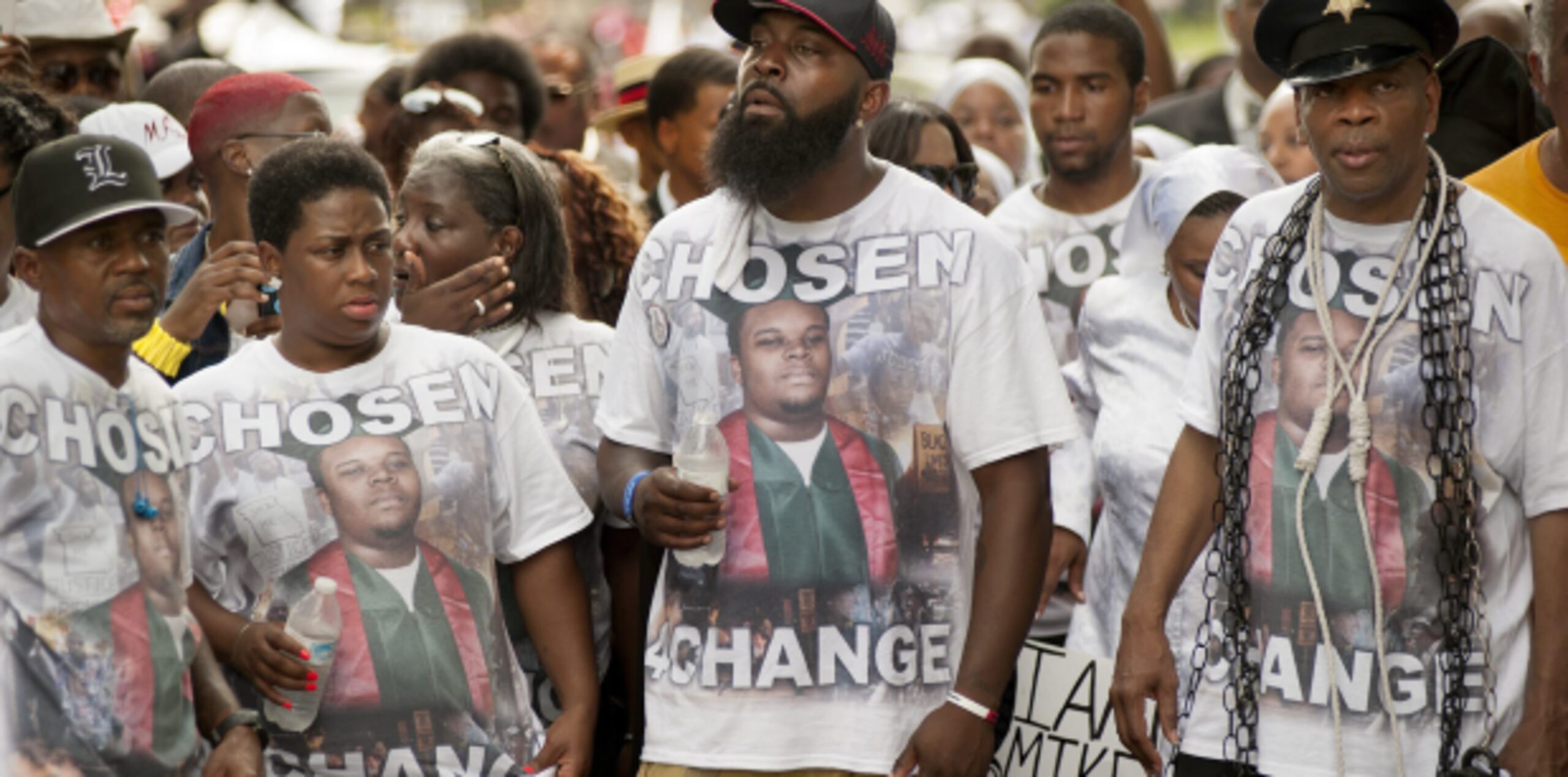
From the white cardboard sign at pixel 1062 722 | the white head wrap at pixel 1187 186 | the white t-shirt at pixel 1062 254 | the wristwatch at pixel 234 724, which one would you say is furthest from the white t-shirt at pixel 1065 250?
the wristwatch at pixel 234 724

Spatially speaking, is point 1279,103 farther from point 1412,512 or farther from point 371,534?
point 371,534

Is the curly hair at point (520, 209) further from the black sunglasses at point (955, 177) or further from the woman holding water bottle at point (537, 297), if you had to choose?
the black sunglasses at point (955, 177)

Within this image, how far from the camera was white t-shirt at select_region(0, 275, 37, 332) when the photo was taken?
493 centimetres

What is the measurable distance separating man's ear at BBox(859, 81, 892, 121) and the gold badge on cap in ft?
3.27

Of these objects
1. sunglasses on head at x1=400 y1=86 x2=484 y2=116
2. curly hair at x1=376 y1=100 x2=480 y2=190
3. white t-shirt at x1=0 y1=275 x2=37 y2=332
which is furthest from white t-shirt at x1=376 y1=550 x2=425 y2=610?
sunglasses on head at x1=400 y1=86 x2=484 y2=116

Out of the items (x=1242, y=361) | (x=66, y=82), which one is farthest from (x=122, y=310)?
(x=66, y=82)

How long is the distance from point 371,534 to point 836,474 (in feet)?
3.44

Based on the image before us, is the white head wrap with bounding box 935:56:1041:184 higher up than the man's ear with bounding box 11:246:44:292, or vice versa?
the white head wrap with bounding box 935:56:1041:184

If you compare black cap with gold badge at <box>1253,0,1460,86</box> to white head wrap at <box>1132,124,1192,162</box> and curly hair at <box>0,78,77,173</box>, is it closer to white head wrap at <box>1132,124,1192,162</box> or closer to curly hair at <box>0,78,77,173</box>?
curly hair at <box>0,78,77,173</box>

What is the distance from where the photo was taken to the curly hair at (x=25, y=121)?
4969 millimetres

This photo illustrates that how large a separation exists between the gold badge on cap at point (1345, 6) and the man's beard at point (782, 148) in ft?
3.47

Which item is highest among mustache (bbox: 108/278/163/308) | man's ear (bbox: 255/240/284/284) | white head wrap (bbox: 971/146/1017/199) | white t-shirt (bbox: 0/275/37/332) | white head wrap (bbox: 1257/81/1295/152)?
white head wrap (bbox: 1257/81/1295/152)

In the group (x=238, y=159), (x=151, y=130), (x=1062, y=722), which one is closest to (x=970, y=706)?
(x=1062, y=722)

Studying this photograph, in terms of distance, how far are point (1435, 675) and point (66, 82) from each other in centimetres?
584
